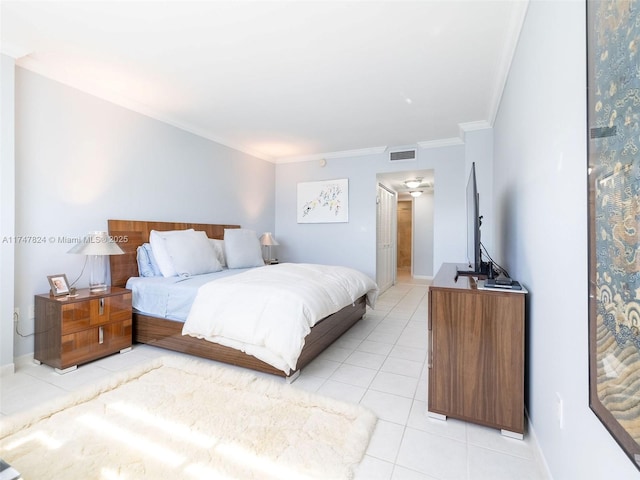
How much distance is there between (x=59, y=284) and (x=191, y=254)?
1.12 metres

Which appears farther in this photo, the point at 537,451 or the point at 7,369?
the point at 7,369

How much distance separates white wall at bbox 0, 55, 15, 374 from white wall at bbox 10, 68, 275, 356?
163 millimetres

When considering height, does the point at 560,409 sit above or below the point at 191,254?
below

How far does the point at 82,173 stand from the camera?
2.91 m

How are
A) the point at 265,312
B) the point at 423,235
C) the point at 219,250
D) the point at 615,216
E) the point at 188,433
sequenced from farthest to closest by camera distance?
the point at 423,235, the point at 219,250, the point at 265,312, the point at 188,433, the point at 615,216

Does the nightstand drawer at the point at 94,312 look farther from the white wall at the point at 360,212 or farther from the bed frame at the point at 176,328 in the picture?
the white wall at the point at 360,212

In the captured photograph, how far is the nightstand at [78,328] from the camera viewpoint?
2379mm

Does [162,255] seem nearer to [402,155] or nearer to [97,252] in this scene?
[97,252]

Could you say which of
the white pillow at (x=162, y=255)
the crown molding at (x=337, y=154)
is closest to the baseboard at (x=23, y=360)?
the white pillow at (x=162, y=255)

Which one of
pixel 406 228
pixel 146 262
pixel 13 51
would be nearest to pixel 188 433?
pixel 146 262

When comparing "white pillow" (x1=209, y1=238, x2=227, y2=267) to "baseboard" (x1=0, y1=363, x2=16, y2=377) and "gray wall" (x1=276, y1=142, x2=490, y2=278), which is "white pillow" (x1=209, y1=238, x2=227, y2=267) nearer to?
"gray wall" (x1=276, y1=142, x2=490, y2=278)

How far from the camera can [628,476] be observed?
2.35 feet

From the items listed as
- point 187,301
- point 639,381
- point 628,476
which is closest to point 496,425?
point 628,476

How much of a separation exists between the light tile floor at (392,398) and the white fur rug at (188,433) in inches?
6.1
